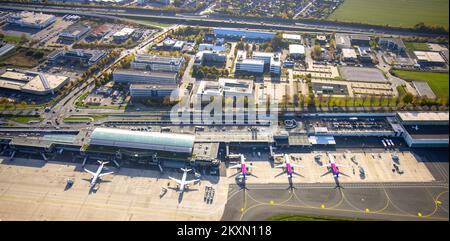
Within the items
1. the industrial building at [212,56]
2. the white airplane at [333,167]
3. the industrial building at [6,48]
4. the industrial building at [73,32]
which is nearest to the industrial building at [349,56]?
the industrial building at [212,56]

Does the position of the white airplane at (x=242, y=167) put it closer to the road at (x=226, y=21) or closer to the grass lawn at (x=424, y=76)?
the grass lawn at (x=424, y=76)

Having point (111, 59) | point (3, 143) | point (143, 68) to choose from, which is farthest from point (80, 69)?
point (3, 143)

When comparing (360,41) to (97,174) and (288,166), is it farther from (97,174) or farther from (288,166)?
(97,174)

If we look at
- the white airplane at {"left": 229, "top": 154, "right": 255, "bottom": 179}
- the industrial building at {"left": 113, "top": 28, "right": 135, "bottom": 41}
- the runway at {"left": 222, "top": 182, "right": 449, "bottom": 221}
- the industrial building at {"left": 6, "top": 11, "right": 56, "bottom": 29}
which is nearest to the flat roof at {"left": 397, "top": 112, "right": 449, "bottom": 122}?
the runway at {"left": 222, "top": 182, "right": 449, "bottom": 221}

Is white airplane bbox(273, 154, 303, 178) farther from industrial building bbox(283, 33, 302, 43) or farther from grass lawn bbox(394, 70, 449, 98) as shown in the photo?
industrial building bbox(283, 33, 302, 43)

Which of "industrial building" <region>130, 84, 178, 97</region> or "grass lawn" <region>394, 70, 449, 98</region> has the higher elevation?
"grass lawn" <region>394, 70, 449, 98</region>

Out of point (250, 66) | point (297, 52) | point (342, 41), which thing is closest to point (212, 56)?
point (250, 66)

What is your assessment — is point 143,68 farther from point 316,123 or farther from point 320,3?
point 320,3
